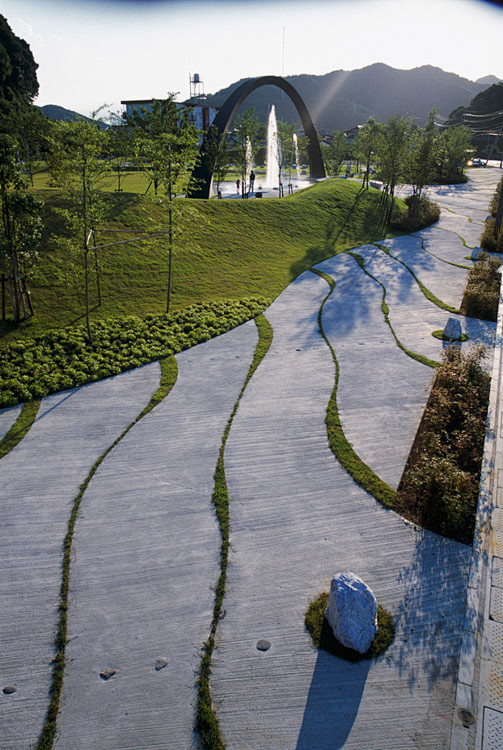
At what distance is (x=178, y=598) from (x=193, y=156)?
13591 mm

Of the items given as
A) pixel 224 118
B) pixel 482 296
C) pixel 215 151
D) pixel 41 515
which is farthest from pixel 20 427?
pixel 224 118

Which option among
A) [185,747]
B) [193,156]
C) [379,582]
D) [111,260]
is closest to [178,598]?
[185,747]

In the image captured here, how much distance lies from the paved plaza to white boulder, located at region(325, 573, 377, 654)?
A: 244 mm

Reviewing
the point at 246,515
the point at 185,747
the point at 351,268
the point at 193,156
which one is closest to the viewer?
the point at 185,747

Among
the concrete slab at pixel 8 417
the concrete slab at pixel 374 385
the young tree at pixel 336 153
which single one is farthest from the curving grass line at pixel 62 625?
the young tree at pixel 336 153

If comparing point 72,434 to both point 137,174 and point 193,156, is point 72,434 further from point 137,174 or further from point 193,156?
point 137,174

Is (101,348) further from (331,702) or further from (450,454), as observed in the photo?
(331,702)

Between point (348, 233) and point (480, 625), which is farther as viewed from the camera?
point (348, 233)

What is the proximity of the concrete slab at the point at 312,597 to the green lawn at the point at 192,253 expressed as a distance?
28.6 ft

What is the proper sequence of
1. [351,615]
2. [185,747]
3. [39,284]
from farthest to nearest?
[39,284]
[351,615]
[185,747]

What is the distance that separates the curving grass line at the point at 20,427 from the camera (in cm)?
976

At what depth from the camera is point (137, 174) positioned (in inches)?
1775

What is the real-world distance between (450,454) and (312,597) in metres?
3.90

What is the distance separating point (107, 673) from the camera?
18.0 ft
